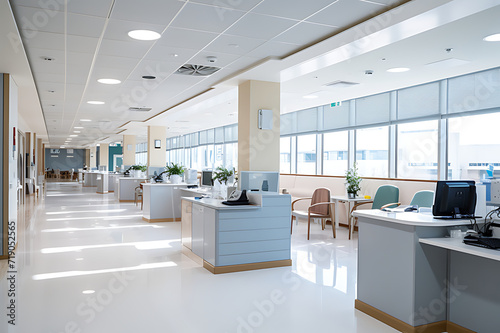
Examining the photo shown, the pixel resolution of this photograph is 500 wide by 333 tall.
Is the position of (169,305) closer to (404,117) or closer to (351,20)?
(351,20)

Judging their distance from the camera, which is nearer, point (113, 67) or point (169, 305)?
point (169, 305)

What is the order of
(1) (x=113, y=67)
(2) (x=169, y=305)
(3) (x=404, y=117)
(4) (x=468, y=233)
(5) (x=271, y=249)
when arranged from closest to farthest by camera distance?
(4) (x=468, y=233) < (2) (x=169, y=305) < (5) (x=271, y=249) < (1) (x=113, y=67) < (3) (x=404, y=117)

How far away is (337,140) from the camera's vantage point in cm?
1059

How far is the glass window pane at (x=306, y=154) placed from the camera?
1150cm

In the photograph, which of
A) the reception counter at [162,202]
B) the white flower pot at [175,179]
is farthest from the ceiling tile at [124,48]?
the white flower pot at [175,179]

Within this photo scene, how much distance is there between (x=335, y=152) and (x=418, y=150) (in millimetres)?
2629

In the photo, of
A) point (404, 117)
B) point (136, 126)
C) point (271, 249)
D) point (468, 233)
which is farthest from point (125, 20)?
point (136, 126)

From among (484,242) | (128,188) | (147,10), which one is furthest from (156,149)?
(484,242)

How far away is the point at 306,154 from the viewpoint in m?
11.8

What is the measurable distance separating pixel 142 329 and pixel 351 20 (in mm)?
3585

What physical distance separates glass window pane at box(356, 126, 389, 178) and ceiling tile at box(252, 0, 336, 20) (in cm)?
587

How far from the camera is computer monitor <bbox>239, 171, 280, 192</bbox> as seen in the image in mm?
6027

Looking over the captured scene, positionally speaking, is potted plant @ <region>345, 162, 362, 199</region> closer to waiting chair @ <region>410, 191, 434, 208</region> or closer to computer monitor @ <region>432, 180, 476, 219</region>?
waiting chair @ <region>410, 191, 434, 208</region>

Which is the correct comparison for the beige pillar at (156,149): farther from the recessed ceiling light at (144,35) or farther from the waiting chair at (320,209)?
the recessed ceiling light at (144,35)
